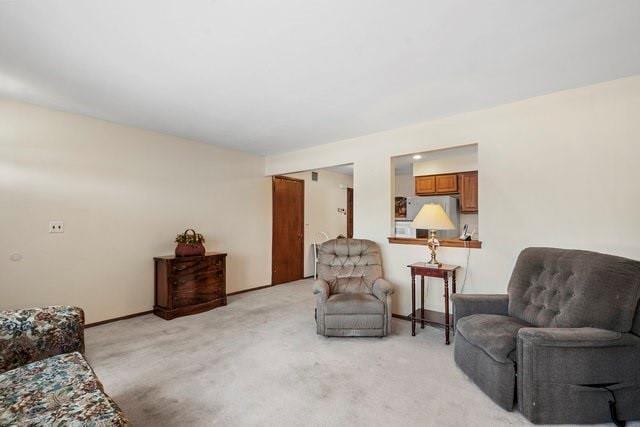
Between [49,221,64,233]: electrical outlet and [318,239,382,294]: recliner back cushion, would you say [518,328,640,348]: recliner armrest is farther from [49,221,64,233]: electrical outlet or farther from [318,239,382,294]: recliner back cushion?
[49,221,64,233]: electrical outlet

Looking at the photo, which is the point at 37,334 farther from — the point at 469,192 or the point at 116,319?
the point at 469,192

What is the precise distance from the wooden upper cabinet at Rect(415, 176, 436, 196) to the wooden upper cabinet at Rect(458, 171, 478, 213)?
0.46 meters


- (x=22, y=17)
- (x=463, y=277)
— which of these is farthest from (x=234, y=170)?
(x=463, y=277)

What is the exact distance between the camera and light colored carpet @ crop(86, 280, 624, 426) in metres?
1.89

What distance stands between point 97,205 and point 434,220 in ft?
12.5

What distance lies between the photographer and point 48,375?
1.55 metres

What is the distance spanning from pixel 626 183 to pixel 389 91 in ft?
6.80

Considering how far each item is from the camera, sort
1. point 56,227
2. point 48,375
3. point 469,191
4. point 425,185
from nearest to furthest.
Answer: point 48,375 < point 56,227 < point 469,191 < point 425,185

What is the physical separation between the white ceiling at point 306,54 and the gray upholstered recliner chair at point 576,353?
1.50 m

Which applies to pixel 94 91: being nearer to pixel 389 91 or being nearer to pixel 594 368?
pixel 389 91

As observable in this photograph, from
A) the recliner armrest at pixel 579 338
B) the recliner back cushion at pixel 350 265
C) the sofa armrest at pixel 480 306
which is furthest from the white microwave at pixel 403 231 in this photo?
the recliner armrest at pixel 579 338

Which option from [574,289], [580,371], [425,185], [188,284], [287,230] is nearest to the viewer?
[580,371]

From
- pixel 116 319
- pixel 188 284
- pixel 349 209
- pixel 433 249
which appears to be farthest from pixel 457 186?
pixel 116 319

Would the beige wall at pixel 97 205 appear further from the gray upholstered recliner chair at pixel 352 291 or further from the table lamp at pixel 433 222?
the table lamp at pixel 433 222
